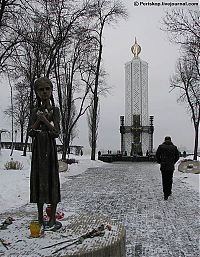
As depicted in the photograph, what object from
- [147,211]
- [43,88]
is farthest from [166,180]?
[43,88]

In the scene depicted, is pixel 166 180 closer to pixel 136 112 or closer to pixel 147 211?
pixel 147 211

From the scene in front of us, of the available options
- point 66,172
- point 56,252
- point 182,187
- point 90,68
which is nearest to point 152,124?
point 90,68

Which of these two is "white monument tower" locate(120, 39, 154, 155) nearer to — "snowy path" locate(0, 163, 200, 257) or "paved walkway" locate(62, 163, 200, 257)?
"snowy path" locate(0, 163, 200, 257)

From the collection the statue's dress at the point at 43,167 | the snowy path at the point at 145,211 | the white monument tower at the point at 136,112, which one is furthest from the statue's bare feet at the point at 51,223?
the white monument tower at the point at 136,112

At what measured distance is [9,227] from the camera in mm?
Result: 5117

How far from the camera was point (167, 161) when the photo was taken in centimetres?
1122

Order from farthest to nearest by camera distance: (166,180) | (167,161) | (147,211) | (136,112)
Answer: (136,112) < (166,180) < (167,161) < (147,211)

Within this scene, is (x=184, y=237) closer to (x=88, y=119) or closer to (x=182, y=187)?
(x=182, y=187)

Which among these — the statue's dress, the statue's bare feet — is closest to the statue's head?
the statue's dress

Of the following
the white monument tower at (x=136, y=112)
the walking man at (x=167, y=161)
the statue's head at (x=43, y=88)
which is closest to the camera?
the statue's head at (x=43, y=88)

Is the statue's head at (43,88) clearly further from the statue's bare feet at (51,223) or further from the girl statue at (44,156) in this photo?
the statue's bare feet at (51,223)

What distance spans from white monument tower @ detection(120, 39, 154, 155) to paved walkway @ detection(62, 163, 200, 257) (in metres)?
21.5

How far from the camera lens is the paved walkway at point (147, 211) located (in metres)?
6.24

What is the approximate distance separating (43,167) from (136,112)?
1270 inches
